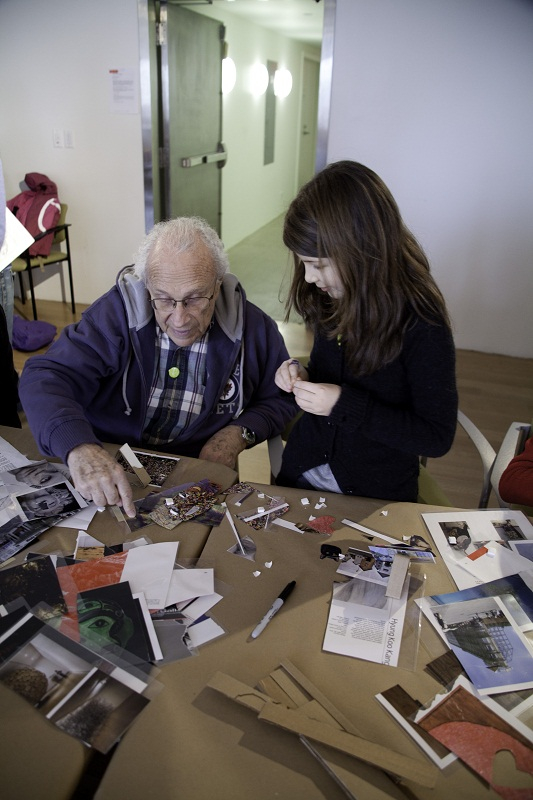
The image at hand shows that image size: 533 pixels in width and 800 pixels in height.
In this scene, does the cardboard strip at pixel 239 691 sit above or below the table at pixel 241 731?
above

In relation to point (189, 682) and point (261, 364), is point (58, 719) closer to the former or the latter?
point (189, 682)

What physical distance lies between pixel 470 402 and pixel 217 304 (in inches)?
95.9

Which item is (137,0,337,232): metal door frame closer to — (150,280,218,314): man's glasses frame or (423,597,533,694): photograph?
(150,280,218,314): man's glasses frame

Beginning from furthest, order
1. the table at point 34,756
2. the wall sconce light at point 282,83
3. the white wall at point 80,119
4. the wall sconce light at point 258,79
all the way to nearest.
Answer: the wall sconce light at point 282,83, the wall sconce light at point 258,79, the white wall at point 80,119, the table at point 34,756

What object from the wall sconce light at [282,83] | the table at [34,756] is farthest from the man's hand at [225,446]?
the wall sconce light at [282,83]

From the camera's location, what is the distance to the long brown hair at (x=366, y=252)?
1122 millimetres

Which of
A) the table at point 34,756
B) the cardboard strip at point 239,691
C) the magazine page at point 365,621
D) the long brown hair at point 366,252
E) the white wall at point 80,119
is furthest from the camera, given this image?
the white wall at point 80,119

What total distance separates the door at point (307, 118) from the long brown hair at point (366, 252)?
28.2ft

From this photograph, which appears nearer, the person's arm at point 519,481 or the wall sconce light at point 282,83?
the person's arm at point 519,481

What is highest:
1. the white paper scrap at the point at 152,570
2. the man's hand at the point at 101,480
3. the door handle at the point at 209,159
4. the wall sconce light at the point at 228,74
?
the wall sconce light at the point at 228,74

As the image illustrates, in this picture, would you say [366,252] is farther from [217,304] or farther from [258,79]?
[258,79]

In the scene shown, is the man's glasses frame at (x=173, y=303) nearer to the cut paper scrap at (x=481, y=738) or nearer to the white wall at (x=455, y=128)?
the cut paper scrap at (x=481, y=738)

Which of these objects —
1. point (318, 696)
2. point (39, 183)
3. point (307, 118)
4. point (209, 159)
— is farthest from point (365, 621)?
point (307, 118)

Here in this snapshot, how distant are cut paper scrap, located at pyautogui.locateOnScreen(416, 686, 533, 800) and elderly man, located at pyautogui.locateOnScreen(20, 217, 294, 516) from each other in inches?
35.9
